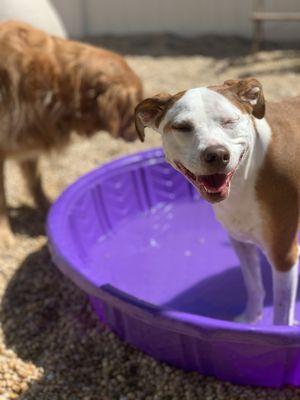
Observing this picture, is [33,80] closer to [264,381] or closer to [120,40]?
[264,381]

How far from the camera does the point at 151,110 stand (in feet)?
7.88

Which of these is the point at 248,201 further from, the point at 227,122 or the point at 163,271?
the point at 163,271

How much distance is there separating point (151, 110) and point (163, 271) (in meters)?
1.83

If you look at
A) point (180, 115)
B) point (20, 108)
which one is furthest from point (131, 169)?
point (180, 115)

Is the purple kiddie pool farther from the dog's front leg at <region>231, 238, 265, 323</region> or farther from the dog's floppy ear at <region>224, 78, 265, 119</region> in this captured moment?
the dog's floppy ear at <region>224, 78, 265, 119</region>

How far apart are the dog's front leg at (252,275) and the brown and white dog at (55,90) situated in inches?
58.0

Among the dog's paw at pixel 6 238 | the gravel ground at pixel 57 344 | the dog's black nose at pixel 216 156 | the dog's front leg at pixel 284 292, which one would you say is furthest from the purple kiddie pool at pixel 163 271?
the dog's black nose at pixel 216 156

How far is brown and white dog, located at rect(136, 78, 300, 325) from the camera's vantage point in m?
2.16

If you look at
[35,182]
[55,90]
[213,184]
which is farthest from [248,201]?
[35,182]

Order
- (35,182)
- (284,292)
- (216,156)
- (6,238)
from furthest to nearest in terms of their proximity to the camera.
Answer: (35,182), (6,238), (284,292), (216,156)

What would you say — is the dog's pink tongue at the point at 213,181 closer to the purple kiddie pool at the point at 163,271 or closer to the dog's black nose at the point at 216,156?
the dog's black nose at the point at 216,156

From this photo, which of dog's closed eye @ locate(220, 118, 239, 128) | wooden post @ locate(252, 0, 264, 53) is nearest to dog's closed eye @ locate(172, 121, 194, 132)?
dog's closed eye @ locate(220, 118, 239, 128)

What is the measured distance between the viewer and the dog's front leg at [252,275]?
3.17 m

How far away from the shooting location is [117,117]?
417 cm
